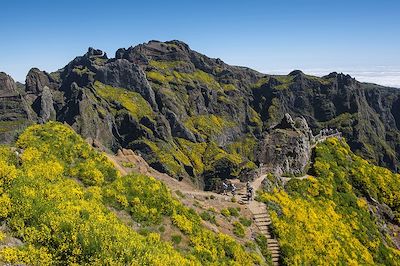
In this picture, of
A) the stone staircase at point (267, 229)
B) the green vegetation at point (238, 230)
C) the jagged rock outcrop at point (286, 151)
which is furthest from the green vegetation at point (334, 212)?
the green vegetation at point (238, 230)

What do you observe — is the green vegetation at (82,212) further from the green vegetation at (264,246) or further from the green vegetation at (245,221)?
the green vegetation at (245,221)

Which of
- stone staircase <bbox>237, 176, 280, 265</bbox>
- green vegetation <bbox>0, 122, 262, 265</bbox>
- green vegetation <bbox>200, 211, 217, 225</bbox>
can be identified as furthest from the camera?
stone staircase <bbox>237, 176, 280, 265</bbox>

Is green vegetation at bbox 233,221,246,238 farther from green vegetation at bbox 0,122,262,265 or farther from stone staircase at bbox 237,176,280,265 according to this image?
green vegetation at bbox 0,122,262,265

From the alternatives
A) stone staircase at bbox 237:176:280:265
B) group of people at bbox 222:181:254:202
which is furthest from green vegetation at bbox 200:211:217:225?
group of people at bbox 222:181:254:202

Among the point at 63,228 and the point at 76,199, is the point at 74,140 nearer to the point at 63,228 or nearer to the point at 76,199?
the point at 76,199

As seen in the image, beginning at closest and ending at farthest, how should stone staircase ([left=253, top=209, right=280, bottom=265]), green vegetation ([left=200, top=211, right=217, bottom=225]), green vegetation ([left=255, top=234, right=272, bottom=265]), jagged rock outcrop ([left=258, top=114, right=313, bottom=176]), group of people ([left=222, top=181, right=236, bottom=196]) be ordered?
green vegetation ([left=200, top=211, right=217, bottom=225]) < green vegetation ([left=255, top=234, right=272, bottom=265]) < stone staircase ([left=253, top=209, right=280, bottom=265]) < group of people ([left=222, top=181, right=236, bottom=196]) < jagged rock outcrop ([left=258, top=114, right=313, bottom=176])

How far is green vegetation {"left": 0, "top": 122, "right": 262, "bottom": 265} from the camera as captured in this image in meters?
21.6

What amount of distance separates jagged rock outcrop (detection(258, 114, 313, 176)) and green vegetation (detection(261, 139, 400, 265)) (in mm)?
2918

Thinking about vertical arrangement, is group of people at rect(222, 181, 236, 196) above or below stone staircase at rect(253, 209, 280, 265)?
above

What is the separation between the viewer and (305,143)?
245 ft

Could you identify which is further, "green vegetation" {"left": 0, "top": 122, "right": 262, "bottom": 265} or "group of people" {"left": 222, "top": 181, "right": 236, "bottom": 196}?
"group of people" {"left": 222, "top": 181, "right": 236, "bottom": 196}

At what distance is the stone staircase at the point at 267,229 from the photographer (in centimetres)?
4059

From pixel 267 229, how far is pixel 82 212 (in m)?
24.2

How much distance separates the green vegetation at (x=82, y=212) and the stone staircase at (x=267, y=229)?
5.76m
